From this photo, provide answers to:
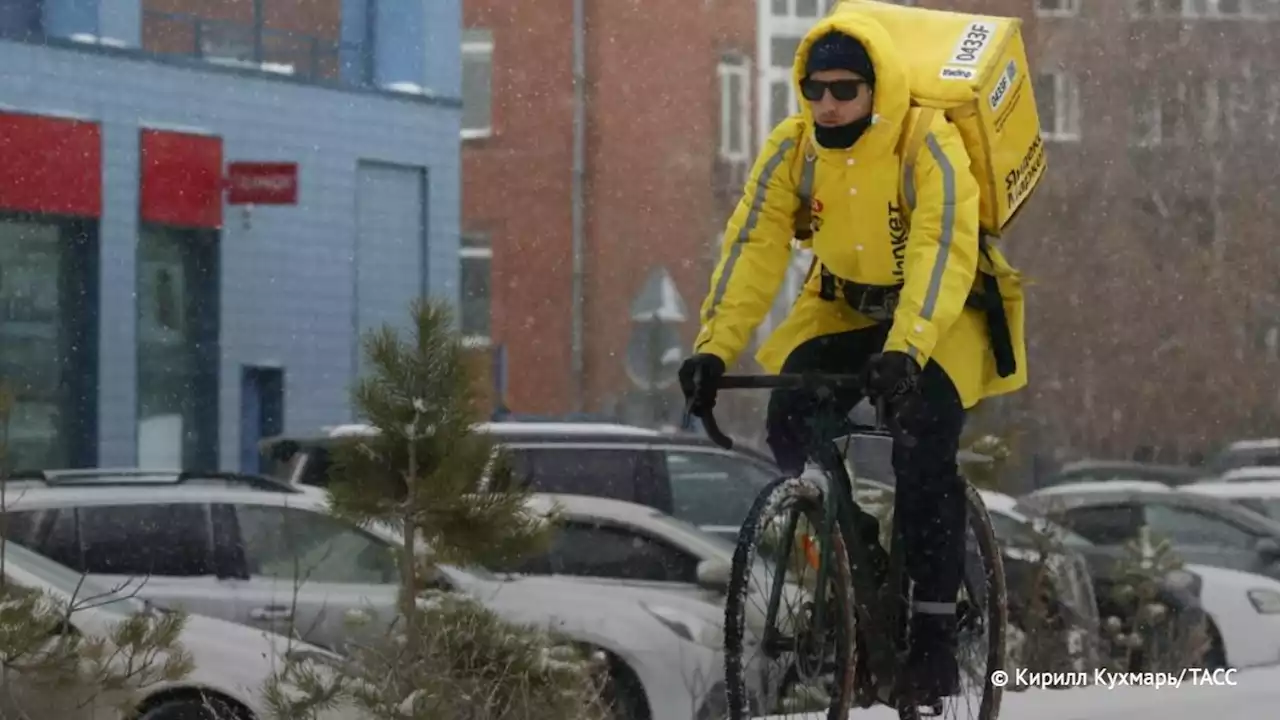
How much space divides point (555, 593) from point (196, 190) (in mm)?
1786

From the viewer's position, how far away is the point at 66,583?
5.92 metres

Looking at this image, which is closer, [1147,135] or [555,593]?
[555,593]

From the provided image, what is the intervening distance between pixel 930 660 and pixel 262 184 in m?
3.04

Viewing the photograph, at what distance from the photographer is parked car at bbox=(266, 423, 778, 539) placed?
7.73 meters

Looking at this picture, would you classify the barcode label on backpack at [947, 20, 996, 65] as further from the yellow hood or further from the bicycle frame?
the bicycle frame

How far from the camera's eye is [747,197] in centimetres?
498

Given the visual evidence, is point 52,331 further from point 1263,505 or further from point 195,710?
point 1263,505

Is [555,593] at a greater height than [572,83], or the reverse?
[572,83]

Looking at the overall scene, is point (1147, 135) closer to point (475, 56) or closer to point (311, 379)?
point (475, 56)

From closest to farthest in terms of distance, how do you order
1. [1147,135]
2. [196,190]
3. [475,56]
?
[196,190], [475,56], [1147,135]

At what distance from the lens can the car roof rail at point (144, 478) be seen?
A: 6.33 m

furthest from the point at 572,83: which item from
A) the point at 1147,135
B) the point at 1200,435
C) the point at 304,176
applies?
the point at 1200,435

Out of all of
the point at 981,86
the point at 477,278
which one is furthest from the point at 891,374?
the point at 477,278

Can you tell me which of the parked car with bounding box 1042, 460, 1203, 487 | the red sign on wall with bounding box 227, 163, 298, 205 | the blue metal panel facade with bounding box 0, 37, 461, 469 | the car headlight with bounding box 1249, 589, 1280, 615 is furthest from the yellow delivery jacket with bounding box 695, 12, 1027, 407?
the car headlight with bounding box 1249, 589, 1280, 615
